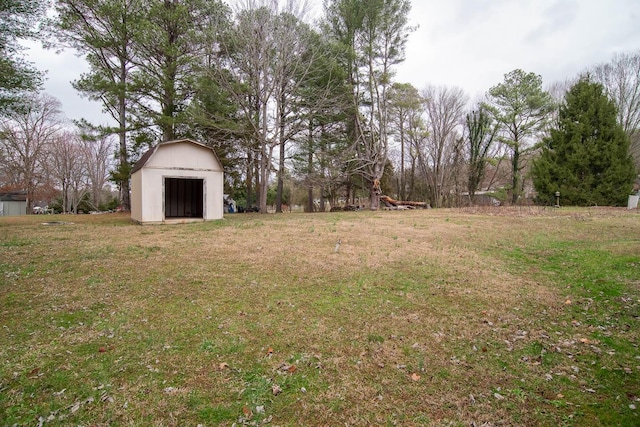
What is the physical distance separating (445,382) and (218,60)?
17.8 metres

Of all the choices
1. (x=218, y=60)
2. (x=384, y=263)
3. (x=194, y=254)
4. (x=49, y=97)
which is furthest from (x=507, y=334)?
(x=49, y=97)

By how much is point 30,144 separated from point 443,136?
34.4m

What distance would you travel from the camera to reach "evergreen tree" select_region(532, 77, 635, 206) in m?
18.5

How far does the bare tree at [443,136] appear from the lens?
88.7ft

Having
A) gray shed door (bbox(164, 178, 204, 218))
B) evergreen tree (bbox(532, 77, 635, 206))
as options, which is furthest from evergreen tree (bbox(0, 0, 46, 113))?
evergreen tree (bbox(532, 77, 635, 206))

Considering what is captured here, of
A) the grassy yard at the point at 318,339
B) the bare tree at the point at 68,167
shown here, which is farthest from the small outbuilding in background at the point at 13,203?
the grassy yard at the point at 318,339

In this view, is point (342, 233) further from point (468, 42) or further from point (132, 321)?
point (468, 42)

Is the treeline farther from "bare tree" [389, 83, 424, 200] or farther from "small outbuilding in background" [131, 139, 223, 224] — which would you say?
"small outbuilding in background" [131, 139, 223, 224]

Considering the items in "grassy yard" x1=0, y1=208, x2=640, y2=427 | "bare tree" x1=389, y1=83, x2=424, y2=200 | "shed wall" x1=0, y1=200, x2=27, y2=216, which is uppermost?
"bare tree" x1=389, y1=83, x2=424, y2=200

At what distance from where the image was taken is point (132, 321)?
3.50m

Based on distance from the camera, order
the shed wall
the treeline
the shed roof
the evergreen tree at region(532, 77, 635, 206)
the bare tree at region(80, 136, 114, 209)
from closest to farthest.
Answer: the treeline → the evergreen tree at region(532, 77, 635, 206) → the shed roof → the shed wall → the bare tree at region(80, 136, 114, 209)

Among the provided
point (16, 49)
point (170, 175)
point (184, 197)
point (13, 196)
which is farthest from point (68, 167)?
point (170, 175)

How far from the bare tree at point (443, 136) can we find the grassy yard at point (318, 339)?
854 inches

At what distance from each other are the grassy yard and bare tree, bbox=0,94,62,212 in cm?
2546
